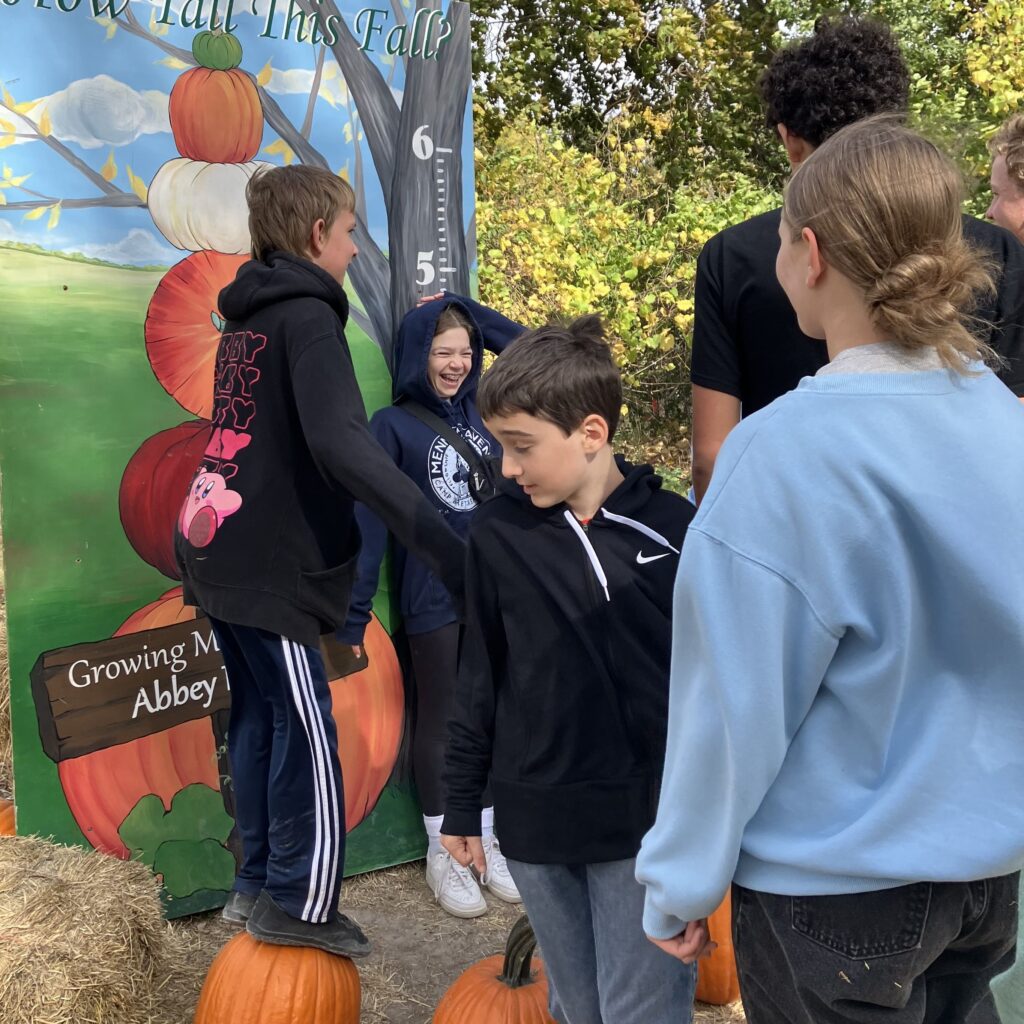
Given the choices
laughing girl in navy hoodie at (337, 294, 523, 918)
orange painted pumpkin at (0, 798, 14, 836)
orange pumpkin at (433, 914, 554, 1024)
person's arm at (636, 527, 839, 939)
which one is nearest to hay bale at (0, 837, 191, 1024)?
orange painted pumpkin at (0, 798, 14, 836)

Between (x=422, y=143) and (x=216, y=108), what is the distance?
696mm

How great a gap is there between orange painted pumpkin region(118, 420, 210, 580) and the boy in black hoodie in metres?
0.59

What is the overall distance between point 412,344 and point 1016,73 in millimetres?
8071

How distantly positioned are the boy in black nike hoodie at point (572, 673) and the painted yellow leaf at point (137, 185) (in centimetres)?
169

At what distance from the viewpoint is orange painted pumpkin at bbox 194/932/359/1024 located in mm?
2631

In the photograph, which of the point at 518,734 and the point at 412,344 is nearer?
the point at 518,734

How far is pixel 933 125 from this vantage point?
1.60m

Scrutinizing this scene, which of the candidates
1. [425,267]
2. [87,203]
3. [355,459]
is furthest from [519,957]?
[87,203]

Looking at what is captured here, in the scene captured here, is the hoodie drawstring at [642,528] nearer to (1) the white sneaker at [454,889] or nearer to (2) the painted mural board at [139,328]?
(2) the painted mural board at [139,328]

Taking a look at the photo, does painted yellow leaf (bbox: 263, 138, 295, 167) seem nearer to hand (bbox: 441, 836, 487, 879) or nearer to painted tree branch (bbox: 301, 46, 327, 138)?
painted tree branch (bbox: 301, 46, 327, 138)

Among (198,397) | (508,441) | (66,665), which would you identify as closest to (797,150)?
(508,441)

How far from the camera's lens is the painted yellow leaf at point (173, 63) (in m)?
3.19

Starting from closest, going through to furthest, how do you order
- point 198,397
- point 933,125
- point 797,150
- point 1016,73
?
point 933,125 → point 797,150 → point 198,397 → point 1016,73

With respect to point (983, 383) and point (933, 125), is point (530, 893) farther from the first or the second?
point (933, 125)
